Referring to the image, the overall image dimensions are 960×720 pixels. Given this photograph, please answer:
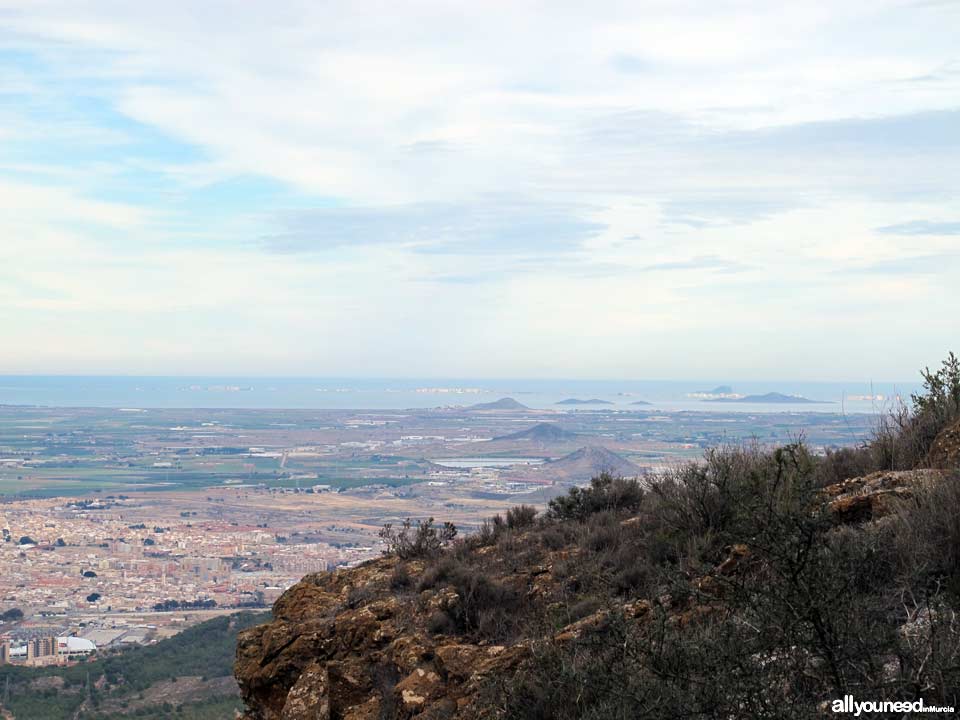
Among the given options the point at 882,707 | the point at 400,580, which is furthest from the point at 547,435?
the point at 882,707

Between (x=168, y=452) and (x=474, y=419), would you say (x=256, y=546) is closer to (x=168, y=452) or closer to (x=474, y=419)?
(x=168, y=452)

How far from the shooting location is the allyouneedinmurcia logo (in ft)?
11.7

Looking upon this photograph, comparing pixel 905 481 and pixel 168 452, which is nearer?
pixel 905 481

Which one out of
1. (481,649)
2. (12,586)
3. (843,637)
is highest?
(843,637)

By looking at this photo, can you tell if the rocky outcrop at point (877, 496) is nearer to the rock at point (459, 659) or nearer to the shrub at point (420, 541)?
the rock at point (459, 659)

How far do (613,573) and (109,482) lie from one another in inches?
3787

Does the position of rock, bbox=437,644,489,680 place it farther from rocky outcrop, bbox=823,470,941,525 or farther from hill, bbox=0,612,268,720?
hill, bbox=0,612,268,720

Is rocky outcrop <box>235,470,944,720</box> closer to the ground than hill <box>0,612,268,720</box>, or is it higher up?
higher up

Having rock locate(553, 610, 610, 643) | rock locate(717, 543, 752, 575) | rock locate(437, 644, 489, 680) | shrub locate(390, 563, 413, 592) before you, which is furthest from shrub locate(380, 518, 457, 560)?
rock locate(717, 543, 752, 575)

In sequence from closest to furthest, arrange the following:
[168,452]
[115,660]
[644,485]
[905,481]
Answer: [905,481]
[644,485]
[115,660]
[168,452]

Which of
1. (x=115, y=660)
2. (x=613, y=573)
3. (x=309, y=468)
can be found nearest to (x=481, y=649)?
(x=613, y=573)

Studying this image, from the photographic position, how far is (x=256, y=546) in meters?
56.8

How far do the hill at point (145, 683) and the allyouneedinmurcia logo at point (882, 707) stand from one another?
18.3 meters

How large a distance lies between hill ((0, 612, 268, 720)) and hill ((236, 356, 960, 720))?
12477mm
